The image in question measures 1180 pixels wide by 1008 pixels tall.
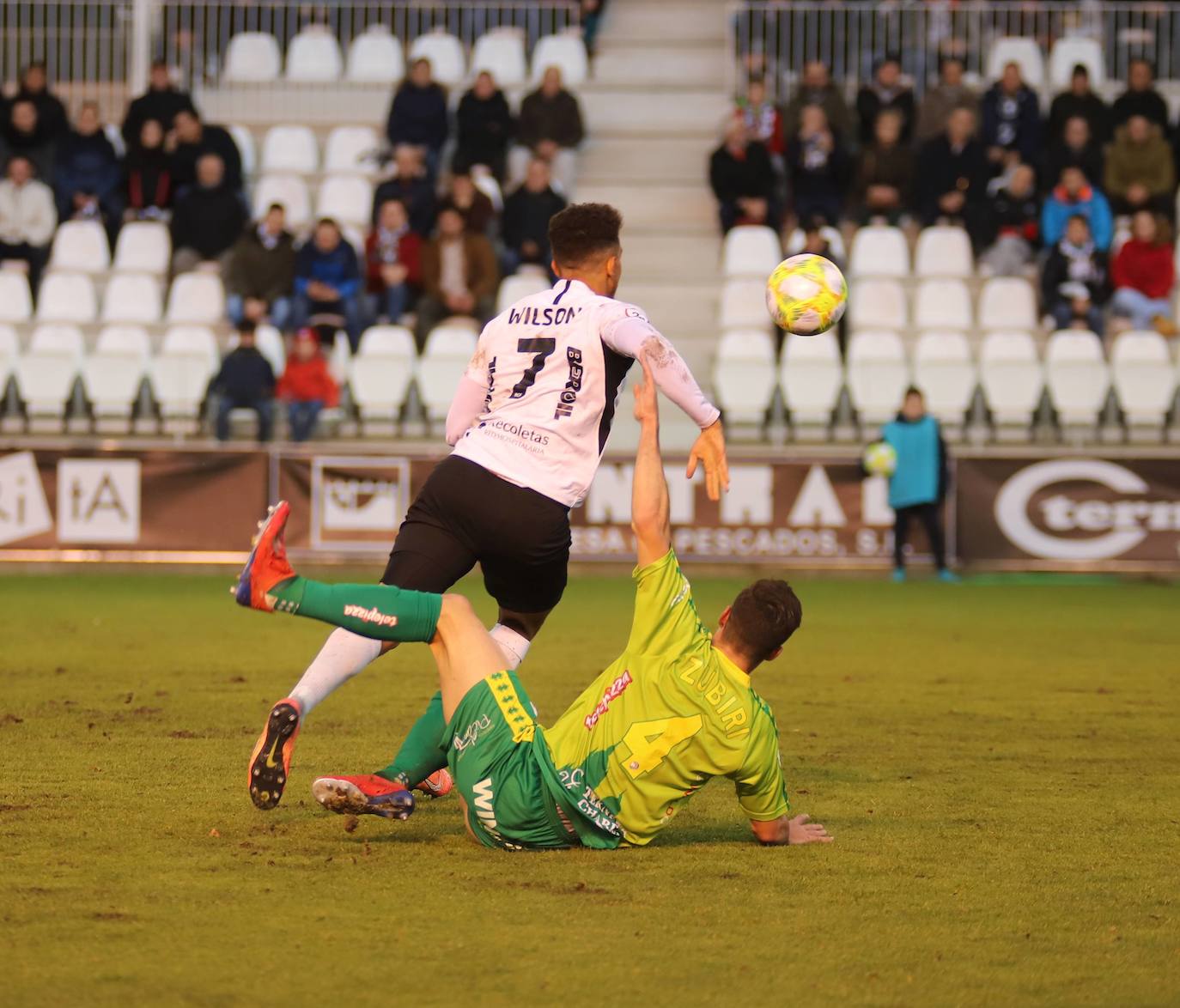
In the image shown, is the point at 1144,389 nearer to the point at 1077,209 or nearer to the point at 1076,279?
the point at 1076,279

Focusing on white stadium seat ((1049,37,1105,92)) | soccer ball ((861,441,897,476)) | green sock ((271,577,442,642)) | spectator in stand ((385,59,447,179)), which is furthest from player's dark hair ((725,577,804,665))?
white stadium seat ((1049,37,1105,92))

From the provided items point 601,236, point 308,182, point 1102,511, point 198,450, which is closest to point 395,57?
point 308,182

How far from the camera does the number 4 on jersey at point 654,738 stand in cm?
500

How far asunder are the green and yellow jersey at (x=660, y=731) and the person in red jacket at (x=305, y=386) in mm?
11787

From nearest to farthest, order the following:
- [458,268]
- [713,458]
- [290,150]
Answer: [713,458] → [458,268] → [290,150]

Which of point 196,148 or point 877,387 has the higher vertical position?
point 196,148

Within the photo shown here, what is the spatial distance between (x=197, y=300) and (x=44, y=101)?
3.08m

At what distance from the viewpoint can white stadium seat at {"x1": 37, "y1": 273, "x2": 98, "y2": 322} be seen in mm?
18188

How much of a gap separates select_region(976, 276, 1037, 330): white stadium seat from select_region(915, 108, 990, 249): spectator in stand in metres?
0.73

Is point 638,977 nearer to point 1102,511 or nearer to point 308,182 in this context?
point 1102,511

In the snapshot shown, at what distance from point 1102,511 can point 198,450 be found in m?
7.95

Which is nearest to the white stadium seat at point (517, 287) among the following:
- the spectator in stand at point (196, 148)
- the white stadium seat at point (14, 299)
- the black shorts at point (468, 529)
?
the spectator in stand at point (196, 148)

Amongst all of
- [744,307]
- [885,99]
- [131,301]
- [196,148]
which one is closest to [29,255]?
[131,301]

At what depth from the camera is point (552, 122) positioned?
19.1m
